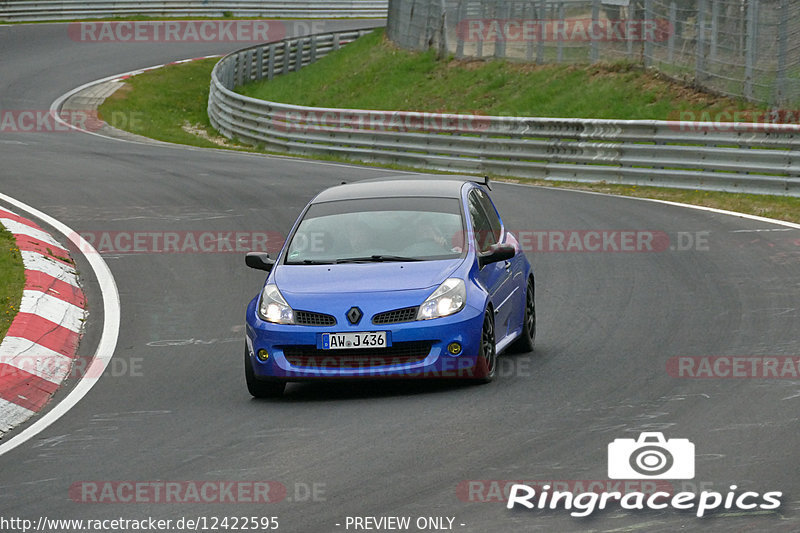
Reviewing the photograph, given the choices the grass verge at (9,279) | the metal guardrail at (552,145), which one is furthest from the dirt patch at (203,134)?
the grass verge at (9,279)

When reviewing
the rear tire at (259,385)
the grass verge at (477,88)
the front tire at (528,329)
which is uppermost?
the rear tire at (259,385)

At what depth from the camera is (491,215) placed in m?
11.7

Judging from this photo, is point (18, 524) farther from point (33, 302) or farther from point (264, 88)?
point (264, 88)

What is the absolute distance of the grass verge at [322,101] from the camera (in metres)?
21.0

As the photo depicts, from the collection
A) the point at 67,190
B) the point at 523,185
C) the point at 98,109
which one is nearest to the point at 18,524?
the point at 67,190

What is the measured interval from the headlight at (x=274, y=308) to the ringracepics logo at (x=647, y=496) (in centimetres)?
307

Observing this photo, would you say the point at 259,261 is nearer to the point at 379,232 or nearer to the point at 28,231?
the point at 379,232

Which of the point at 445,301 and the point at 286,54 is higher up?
the point at 445,301

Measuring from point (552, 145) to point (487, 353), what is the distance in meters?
14.8

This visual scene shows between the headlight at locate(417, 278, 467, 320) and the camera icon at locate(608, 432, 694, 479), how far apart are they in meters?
2.14

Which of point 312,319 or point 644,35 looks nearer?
point 312,319

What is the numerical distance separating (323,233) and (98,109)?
29.9 metres

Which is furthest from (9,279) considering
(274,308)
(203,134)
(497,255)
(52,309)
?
(203,134)

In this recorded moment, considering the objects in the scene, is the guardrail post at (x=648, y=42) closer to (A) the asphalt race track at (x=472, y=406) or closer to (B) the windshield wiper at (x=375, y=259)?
(A) the asphalt race track at (x=472, y=406)
